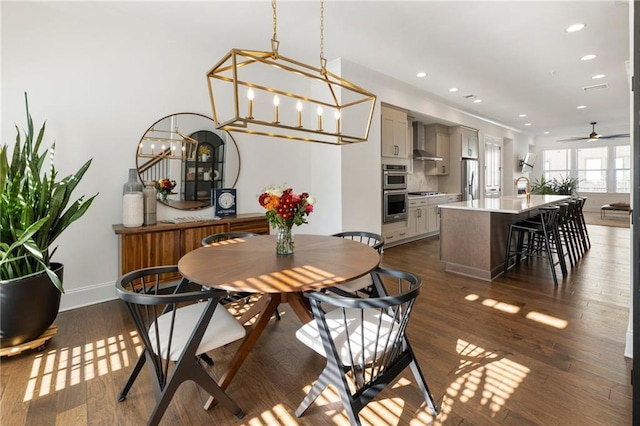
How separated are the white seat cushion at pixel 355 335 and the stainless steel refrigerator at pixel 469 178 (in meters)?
6.20

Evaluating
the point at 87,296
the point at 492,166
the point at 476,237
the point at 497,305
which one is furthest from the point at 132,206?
the point at 492,166

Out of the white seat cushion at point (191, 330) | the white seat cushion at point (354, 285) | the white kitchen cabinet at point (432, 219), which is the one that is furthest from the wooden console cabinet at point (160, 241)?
the white kitchen cabinet at point (432, 219)

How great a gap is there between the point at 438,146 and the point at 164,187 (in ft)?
18.3

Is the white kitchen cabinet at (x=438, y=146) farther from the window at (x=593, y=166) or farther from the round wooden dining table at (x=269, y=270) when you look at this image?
the window at (x=593, y=166)

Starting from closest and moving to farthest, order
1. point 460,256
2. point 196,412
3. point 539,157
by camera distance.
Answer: point 196,412 → point 460,256 → point 539,157

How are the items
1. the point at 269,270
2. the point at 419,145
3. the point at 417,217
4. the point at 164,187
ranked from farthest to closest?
1. the point at 419,145
2. the point at 417,217
3. the point at 164,187
4. the point at 269,270

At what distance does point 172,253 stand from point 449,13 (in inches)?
139

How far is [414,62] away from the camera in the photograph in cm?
436

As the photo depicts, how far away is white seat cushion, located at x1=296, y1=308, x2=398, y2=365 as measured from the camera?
1.42 metres

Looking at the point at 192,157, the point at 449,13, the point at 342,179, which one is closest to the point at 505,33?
the point at 449,13

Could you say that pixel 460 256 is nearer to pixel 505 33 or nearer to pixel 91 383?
pixel 505 33

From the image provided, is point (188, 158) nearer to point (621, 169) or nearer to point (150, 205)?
point (150, 205)

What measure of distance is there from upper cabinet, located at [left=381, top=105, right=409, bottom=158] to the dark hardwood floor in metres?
2.89

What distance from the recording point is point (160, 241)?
3.03 metres
